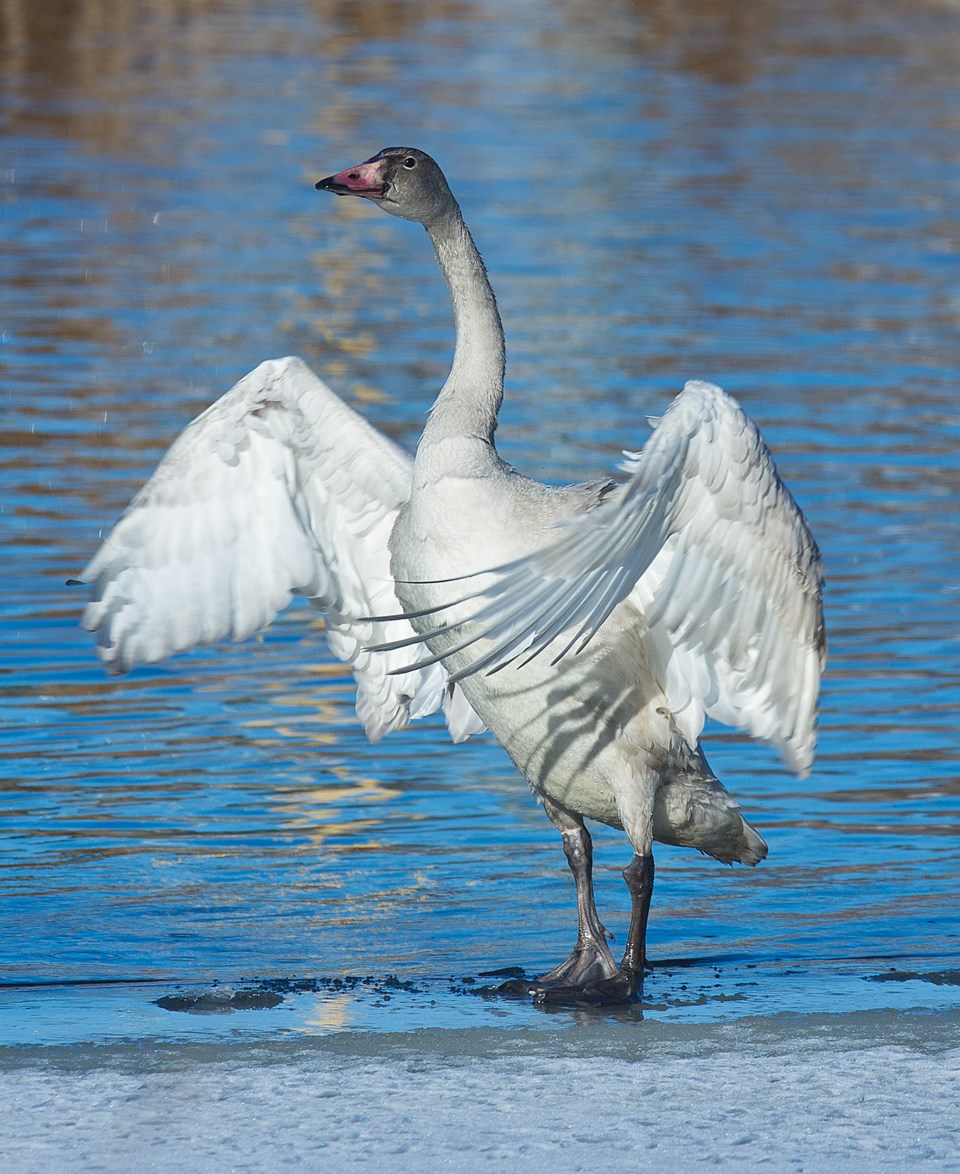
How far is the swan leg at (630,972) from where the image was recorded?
242 inches

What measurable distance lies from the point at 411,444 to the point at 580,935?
629 centimetres

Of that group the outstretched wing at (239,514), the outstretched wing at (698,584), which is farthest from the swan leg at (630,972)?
the outstretched wing at (239,514)

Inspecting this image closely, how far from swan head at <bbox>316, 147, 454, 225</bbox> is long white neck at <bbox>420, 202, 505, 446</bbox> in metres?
0.09

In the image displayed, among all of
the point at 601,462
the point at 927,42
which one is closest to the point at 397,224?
the point at 601,462

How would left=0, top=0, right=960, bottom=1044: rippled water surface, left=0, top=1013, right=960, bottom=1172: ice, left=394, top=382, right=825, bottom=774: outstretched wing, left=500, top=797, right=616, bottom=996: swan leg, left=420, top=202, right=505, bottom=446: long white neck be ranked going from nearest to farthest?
left=0, top=1013, right=960, bottom=1172: ice, left=394, top=382, right=825, bottom=774: outstretched wing, left=500, top=797, right=616, bottom=996: swan leg, left=420, top=202, right=505, bottom=446: long white neck, left=0, top=0, right=960, bottom=1044: rippled water surface

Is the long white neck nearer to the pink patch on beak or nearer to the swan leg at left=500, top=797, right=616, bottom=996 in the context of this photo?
the pink patch on beak

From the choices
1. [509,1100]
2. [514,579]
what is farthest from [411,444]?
[509,1100]

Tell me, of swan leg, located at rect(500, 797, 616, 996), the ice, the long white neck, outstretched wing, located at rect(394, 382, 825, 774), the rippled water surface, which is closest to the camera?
the ice

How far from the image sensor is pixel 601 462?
12.1 m

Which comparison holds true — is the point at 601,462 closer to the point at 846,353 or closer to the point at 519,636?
the point at 846,353

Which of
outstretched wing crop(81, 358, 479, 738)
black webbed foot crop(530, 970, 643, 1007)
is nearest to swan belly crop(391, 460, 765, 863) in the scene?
black webbed foot crop(530, 970, 643, 1007)

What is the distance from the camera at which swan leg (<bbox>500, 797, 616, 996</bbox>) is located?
6.25 metres

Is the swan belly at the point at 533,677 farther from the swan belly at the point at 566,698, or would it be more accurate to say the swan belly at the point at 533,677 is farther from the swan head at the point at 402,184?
the swan head at the point at 402,184

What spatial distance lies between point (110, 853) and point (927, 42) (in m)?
35.8
